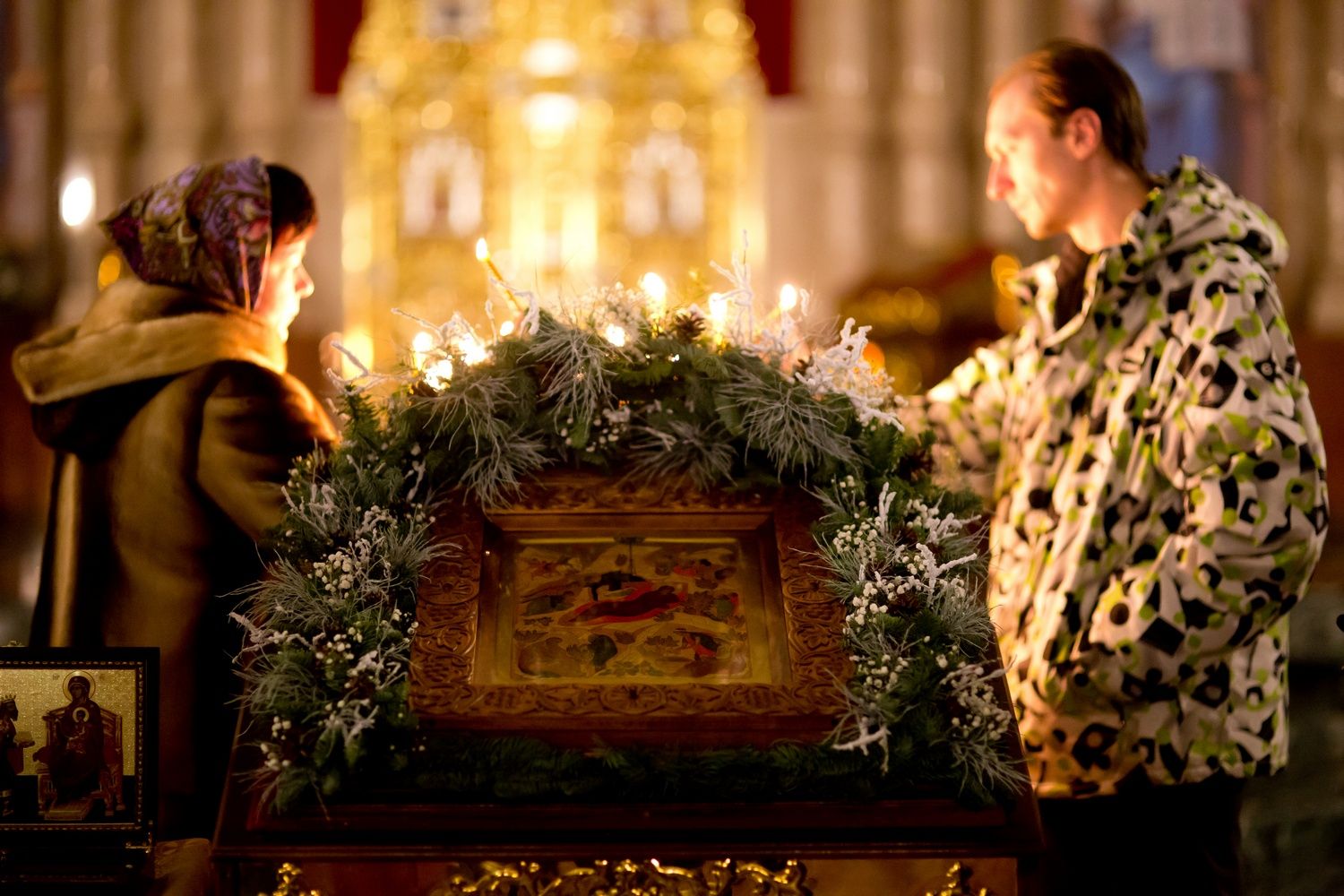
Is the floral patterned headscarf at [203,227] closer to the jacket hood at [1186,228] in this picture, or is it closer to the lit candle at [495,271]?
the lit candle at [495,271]

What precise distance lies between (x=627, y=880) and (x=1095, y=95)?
1634mm

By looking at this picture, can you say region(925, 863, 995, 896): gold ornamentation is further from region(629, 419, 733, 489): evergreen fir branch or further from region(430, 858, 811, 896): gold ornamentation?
region(629, 419, 733, 489): evergreen fir branch

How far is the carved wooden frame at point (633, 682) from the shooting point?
70.5 inches

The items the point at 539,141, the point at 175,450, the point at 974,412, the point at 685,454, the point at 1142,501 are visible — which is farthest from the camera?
the point at 539,141

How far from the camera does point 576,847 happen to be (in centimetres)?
175

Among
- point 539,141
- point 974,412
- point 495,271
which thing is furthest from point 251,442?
point 539,141

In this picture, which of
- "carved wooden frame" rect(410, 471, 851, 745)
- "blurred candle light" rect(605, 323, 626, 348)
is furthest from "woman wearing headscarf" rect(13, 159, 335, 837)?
"blurred candle light" rect(605, 323, 626, 348)

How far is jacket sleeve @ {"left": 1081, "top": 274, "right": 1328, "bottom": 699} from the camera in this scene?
2.27m

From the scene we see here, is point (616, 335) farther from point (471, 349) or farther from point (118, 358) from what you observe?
point (118, 358)

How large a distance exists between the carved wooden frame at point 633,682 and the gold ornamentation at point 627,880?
0.49 feet

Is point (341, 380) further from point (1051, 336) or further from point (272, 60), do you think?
point (272, 60)

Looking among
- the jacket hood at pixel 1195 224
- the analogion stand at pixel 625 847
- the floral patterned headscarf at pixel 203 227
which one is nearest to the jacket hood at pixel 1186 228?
the jacket hood at pixel 1195 224

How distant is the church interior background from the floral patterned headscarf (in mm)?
6771

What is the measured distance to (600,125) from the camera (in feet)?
31.4
